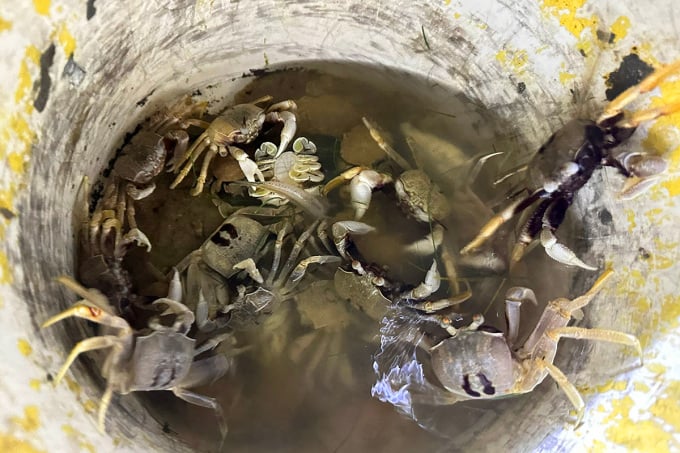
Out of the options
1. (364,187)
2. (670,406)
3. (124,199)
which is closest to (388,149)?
(364,187)

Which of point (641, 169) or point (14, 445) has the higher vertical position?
point (641, 169)

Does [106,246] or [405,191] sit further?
[405,191]

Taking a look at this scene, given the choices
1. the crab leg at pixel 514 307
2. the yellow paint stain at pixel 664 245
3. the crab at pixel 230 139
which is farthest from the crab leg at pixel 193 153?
the yellow paint stain at pixel 664 245

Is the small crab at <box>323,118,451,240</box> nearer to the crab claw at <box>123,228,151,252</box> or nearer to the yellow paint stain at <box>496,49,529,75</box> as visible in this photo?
the yellow paint stain at <box>496,49,529,75</box>

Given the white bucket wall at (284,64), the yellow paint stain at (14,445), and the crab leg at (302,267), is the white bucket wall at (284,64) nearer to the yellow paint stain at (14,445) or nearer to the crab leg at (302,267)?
the yellow paint stain at (14,445)

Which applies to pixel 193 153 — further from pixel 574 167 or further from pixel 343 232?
pixel 574 167

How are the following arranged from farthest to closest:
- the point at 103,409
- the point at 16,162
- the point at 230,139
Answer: the point at 230,139, the point at 103,409, the point at 16,162

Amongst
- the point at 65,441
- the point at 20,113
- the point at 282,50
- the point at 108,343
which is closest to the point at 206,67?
the point at 282,50

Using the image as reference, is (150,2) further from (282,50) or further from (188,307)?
(188,307)
